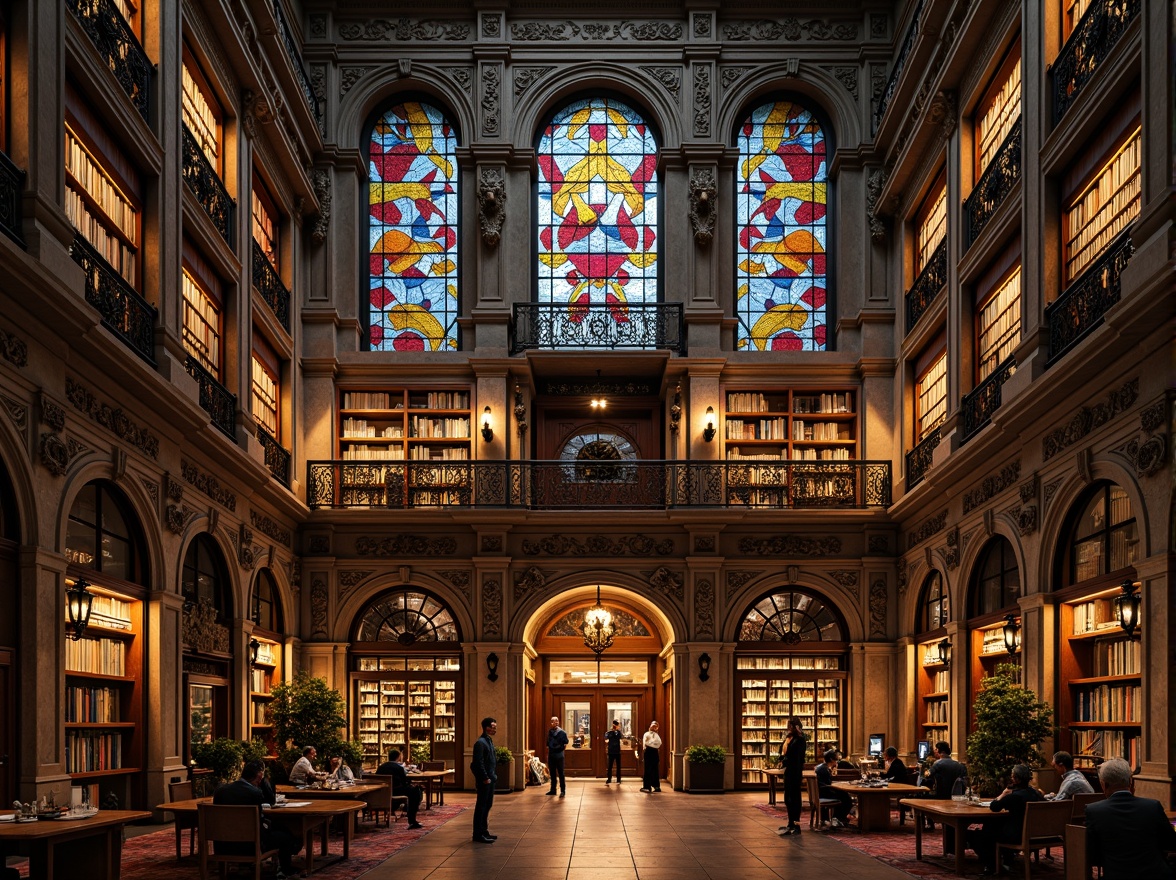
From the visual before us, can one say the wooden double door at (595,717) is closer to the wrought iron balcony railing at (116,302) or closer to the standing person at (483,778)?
the standing person at (483,778)

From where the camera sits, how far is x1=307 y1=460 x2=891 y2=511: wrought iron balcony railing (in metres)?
20.4

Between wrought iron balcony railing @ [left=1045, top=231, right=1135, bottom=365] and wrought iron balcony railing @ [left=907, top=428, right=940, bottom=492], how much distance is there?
4939 millimetres

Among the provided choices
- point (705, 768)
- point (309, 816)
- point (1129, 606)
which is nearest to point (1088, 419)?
point (1129, 606)

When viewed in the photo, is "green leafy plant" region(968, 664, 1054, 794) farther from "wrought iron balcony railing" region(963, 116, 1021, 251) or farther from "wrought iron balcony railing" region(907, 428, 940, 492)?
"wrought iron balcony railing" region(907, 428, 940, 492)

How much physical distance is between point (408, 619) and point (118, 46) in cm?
1066

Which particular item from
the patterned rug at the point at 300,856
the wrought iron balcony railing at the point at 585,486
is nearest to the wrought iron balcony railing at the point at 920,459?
the wrought iron balcony railing at the point at 585,486

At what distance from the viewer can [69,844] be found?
9133mm

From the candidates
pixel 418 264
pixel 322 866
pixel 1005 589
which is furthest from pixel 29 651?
pixel 418 264

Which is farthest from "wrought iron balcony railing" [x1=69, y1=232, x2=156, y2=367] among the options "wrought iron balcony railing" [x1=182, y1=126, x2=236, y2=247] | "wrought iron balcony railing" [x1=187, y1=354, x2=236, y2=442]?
"wrought iron balcony railing" [x1=182, y1=126, x2=236, y2=247]

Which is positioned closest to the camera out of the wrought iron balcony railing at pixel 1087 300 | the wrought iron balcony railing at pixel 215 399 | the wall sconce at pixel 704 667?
the wrought iron balcony railing at pixel 1087 300

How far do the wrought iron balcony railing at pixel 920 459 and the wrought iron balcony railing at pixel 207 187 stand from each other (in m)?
9.31

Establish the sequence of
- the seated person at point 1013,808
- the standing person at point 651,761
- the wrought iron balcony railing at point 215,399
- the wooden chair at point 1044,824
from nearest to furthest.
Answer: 1. the wooden chair at point 1044,824
2. the seated person at point 1013,808
3. the wrought iron balcony railing at point 215,399
4. the standing person at point 651,761

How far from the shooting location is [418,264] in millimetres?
21734

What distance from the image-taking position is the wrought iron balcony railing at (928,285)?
17.6 m
